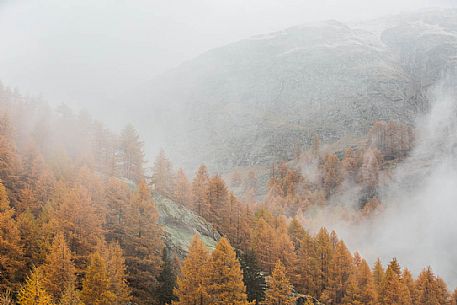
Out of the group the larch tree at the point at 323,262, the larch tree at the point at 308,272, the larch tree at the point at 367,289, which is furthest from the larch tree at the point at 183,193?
the larch tree at the point at 367,289

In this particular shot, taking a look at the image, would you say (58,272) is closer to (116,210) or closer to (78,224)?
(78,224)

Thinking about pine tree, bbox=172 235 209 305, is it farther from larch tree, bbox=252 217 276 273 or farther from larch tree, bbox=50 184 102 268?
larch tree, bbox=252 217 276 273

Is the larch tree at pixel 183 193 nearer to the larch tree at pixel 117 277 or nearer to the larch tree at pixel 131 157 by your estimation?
the larch tree at pixel 131 157

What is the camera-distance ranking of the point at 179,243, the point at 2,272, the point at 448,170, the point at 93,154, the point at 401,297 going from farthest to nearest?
the point at 448,170 < the point at 93,154 < the point at 401,297 < the point at 179,243 < the point at 2,272

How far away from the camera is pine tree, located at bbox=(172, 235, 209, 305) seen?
3425 centimetres

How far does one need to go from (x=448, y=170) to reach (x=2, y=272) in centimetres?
16151

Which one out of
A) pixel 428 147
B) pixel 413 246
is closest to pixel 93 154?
pixel 413 246

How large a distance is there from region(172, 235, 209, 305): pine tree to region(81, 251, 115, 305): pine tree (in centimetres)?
698

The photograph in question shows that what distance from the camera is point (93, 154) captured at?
64.2 m

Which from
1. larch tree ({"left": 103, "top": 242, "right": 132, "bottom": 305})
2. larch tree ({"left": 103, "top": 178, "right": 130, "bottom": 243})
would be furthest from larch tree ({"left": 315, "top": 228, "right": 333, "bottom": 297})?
Answer: larch tree ({"left": 103, "top": 242, "right": 132, "bottom": 305})

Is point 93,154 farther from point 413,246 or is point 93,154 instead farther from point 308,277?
point 413,246

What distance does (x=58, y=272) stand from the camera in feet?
99.2

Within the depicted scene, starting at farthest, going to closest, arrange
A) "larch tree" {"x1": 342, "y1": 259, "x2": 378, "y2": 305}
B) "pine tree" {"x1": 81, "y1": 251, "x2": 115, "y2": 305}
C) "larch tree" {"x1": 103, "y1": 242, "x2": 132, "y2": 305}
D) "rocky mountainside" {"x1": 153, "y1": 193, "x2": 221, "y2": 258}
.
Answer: "larch tree" {"x1": 342, "y1": 259, "x2": 378, "y2": 305}
"rocky mountainside" {"x1": 153, "y1": 193, "x2": 221, "y2": 258}
"larch tree" {"x1": 103, "y1": 242, "x2": 132, "y2": 305}
"pine tree" {"x1": 81, "y1": 251, "x2": 115, "y2": 305}

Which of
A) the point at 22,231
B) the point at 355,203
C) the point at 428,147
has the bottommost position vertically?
the point at 22,231
